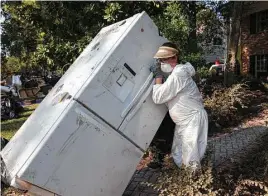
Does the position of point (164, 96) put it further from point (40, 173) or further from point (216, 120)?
point (216, 120)

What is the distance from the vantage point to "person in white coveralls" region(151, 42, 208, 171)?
391cm

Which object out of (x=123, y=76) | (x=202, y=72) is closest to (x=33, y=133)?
(x=123, y=76)

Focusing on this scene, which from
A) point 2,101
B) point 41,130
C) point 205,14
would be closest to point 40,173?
point 41,130

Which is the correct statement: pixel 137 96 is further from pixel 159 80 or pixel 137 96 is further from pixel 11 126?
pixel 11 126

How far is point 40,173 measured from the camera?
10.2 ft

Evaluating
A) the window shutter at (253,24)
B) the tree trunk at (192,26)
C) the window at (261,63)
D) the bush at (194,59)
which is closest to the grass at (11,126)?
the bush at (194,59)

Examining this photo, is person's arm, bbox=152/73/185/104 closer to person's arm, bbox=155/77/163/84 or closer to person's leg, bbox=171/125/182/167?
person's arm, bbox=155/77/163/84

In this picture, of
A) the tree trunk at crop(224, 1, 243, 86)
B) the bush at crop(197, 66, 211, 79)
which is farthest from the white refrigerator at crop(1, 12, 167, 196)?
the tree trunk at crop(224, 1, 243, 86)

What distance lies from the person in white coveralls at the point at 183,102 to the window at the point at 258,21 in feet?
50.0

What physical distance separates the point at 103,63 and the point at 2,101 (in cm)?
1056

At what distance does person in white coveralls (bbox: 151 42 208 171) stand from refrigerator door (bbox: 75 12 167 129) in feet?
0.67

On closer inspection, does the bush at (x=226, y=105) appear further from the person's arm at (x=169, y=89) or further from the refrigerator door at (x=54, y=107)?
the refrigerator door at (x=54, y=107)

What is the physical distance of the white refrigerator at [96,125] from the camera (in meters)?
3.23

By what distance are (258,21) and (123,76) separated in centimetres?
1616
